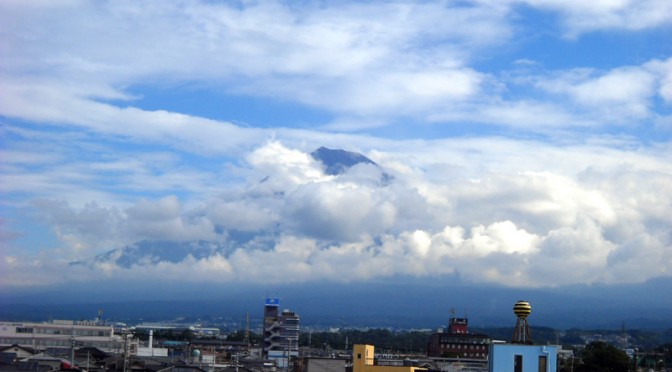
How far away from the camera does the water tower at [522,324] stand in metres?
30.1

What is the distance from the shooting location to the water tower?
30.1 metres

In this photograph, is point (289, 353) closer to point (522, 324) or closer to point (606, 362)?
point (606, 362)

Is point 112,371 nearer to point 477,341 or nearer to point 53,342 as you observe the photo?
point 53,342

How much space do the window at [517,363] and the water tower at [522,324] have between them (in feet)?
4.19

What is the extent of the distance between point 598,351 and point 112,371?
4036 cm

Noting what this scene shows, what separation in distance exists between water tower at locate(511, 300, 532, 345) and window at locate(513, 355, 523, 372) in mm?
1276

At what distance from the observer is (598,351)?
7444cm

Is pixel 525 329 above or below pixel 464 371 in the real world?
above

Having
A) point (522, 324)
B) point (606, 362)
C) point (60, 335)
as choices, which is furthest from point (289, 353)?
point (522, 324)

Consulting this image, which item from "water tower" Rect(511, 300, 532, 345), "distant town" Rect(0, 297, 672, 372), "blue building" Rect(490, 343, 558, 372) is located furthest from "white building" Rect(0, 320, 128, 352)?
"blue building" Rect(490, 343, 558, 372)

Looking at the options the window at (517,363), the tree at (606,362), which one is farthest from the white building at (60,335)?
the window at (517,363)

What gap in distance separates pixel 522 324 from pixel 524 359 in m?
1.73

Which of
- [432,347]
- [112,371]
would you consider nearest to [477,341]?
[432,347]

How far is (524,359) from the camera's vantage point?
94.2 ft
